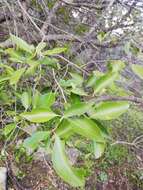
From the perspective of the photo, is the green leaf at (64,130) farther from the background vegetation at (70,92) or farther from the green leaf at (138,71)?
the green leaf at (138,71)

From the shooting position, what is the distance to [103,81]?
854 mm

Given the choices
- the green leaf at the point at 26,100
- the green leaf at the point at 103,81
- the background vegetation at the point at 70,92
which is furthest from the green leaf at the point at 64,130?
the green leaf at the point at 26,100

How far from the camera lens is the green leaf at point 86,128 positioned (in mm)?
695

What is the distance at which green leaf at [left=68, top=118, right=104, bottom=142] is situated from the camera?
0.69m

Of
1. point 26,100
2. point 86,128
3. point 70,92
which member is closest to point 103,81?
point 70,92

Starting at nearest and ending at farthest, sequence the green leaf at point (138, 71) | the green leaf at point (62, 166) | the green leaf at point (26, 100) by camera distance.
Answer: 1. the green leaf at point (62, 166)
2. the green leaf at point (138, 71)
3. the green leaf at point (26, 100)

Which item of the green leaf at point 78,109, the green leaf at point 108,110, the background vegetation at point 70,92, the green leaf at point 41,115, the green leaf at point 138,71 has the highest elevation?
the green leaf at point 138,71

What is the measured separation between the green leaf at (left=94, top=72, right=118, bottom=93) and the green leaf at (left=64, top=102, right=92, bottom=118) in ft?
0.38

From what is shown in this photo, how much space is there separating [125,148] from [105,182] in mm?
609

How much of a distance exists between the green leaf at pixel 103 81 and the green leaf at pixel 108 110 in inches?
3.7

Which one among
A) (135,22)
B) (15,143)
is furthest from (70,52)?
(15,143)

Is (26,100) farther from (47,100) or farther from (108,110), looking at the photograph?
(108,110)

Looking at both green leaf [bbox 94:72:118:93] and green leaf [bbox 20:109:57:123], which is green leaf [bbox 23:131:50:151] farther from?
green leaf [bbox 94:72:118:93]

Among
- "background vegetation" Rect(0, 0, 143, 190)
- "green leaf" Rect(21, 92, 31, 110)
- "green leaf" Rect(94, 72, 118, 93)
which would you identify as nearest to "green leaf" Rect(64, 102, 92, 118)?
"background vegetation" Rect(0, 0, 143, 190)
